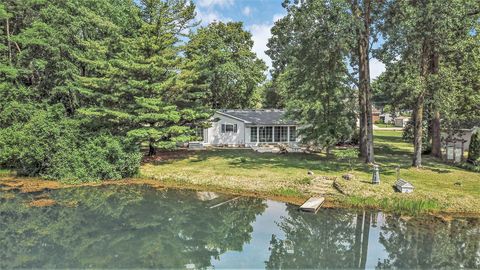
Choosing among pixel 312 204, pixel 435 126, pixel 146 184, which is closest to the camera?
pixel 312 204

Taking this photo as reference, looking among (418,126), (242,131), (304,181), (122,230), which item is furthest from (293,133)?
(122,230)

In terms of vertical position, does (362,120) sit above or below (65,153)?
above

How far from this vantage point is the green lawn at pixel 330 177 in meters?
15.4

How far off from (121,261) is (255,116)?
25915 mm

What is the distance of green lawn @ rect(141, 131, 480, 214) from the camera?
15.4 m

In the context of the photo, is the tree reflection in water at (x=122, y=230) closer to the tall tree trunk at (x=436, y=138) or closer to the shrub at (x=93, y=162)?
the shrub at (x=93, y=162)

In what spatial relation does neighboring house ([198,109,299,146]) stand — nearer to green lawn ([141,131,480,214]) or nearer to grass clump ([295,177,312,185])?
green lawn ([141,131,480,214])

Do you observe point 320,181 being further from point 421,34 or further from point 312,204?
point 421,34

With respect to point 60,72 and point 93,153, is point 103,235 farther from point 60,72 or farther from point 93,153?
point 60,72

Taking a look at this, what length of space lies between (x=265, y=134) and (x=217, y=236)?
21537 millimetres

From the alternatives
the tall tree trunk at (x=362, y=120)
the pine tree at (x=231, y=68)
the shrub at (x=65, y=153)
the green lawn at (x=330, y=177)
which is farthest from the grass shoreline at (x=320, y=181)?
the pine tree at (x=231, y=68)

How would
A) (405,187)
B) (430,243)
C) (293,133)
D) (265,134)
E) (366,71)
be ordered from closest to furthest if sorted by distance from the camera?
(430,243) < (405,187) < (366,71) < (265,134) < (293,133)

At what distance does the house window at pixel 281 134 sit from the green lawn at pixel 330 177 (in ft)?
23.8

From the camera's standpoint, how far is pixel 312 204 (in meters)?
15.4
